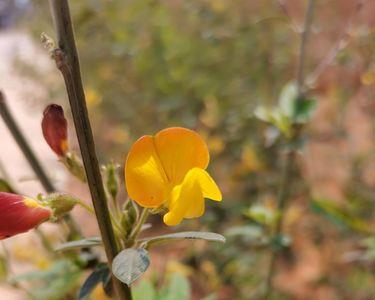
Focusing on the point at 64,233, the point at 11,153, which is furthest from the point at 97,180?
the point at 11,153

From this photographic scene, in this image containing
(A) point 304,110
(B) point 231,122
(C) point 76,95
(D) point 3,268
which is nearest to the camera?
(C) point 76,95

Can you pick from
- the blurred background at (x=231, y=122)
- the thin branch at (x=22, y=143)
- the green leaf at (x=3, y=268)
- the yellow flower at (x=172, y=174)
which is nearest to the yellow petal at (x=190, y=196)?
the yellow flower at (x=172, y=174)

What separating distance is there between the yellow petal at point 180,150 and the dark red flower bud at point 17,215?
8cm

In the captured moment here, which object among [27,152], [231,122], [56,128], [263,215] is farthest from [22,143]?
[231,122]

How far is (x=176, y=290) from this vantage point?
0.55 metres

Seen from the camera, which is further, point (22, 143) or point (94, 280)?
point (22, 143)

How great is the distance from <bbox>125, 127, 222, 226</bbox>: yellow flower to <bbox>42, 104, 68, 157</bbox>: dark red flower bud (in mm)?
57

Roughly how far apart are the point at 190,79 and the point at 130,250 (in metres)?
1.45

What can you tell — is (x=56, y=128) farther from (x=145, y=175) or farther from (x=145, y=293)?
(x=145, y=293)

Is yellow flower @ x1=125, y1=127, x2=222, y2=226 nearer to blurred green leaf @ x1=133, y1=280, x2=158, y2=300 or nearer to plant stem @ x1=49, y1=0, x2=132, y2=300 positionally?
plant stem @ x1=49, y1=0, x2=132, y2=300

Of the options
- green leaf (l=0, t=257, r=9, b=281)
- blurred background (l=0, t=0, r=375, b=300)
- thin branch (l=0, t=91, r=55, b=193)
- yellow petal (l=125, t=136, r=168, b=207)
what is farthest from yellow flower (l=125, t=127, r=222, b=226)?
blurred background (l=0, t=0, r=375, b=300)

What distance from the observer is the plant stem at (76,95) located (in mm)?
285

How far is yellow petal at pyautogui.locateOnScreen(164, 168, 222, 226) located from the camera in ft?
1.04

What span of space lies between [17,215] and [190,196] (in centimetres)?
10
